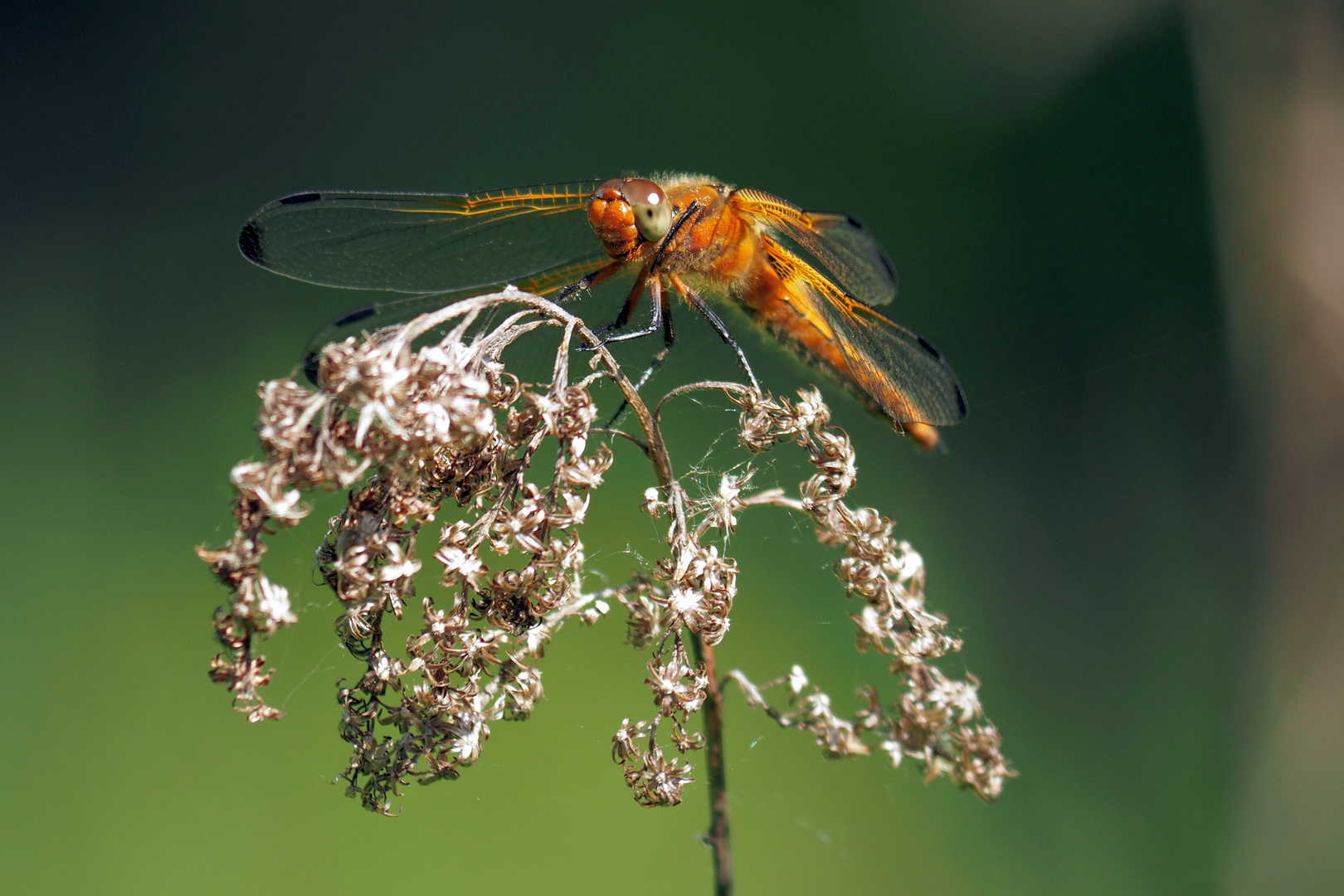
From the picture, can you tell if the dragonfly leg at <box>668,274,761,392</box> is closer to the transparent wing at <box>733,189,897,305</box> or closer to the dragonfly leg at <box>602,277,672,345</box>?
the dragonfly leg at <box>602,277,672,345</box>

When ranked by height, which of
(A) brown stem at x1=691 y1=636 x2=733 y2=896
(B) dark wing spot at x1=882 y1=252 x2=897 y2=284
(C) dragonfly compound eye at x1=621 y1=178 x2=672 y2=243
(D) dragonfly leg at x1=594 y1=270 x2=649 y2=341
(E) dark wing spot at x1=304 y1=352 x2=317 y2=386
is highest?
(B) dark wing spot at x1=882 y1=252 x2=897 y2=284

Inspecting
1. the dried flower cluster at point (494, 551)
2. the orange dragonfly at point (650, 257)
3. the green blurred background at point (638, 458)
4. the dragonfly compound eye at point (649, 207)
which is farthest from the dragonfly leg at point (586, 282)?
the green blurred background at point (638, 458)

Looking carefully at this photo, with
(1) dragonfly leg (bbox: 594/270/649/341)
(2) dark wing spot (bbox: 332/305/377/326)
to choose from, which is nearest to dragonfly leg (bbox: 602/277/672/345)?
(1) dragonfly leg (bbox: 594/270/649/341)

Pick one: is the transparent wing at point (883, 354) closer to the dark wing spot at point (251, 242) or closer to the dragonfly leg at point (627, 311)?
the dragonfly leg at point (627, 311)

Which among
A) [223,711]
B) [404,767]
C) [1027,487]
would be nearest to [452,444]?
[404,767]

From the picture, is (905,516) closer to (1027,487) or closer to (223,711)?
(1027,487)
